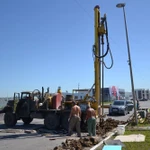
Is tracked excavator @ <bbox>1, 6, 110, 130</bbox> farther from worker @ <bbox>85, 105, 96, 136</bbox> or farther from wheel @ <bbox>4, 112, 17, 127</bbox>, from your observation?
worker @ <bbox>85, 105, 96, 136</bbox>

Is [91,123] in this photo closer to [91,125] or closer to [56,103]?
[91,125]

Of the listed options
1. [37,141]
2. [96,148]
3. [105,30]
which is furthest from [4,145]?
[105,30]

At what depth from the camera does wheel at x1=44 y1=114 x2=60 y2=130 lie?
17078mm

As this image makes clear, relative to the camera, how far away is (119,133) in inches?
555

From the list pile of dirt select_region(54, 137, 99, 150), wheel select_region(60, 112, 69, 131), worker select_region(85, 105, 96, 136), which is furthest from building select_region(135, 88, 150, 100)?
pile of dirt select_region(54, 137, 99, 150)

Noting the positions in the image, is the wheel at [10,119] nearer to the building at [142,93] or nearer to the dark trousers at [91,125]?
the dark trousers at [91,125]

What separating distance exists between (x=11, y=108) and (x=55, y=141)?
737 cm

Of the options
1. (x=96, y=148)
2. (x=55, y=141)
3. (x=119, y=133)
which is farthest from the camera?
(x=119, y=133)

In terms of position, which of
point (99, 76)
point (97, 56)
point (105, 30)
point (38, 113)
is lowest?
point (38, 113)

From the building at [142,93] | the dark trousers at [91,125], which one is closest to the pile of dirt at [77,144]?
the dark trousers at [91,125]

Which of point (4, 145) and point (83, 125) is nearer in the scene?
point (4, 145)

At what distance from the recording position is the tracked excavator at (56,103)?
17094 millimetres

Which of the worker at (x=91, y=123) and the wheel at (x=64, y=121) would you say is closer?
the worker at (x=91, y=123)

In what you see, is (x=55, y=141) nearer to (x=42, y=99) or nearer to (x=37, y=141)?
(x=37, y=141)
